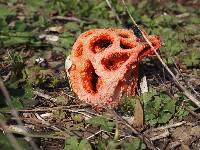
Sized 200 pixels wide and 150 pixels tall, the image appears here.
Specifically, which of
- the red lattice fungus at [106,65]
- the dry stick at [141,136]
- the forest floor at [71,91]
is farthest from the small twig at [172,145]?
the red lattice fungus at [106,65]

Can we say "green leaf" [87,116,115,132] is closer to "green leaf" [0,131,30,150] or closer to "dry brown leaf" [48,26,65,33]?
"green leaf" [0,131,30,150]

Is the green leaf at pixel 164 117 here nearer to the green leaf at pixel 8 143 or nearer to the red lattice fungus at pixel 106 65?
the red lattice fungus at pixel 106 65

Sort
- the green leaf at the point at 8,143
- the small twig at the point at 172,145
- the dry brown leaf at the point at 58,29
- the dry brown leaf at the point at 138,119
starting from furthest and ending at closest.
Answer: the dry brown leaf at the point at 58,29 < the dry brown leaf at the point at 138,119 < the small twig at the point at 172,145 < the green leaf at the point at 8,143

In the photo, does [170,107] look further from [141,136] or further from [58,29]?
[58,29]

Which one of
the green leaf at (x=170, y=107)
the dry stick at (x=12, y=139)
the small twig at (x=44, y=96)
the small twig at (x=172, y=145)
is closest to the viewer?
the dry stick at (x=12, y=139)

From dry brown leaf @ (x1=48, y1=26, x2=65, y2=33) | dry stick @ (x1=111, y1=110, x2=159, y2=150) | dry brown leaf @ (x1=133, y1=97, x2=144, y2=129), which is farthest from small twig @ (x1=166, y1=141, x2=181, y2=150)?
dry brown leaf @ (x1=48, y1=26, x2=65, y2=33)

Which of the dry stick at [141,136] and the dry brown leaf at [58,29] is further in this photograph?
the dry brown leaf at [58,29]

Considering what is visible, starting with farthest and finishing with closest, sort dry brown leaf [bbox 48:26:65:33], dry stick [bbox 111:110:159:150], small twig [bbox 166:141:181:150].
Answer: dry brown leaf [bbox 48:26:65:33]
small twig [bbox 166:141:181:150]
dry stick [bbox 111:110:159:150]

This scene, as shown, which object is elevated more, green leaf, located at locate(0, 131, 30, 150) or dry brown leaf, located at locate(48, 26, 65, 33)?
dry brown leaf, located at locate(48, 26, 65, 33)
